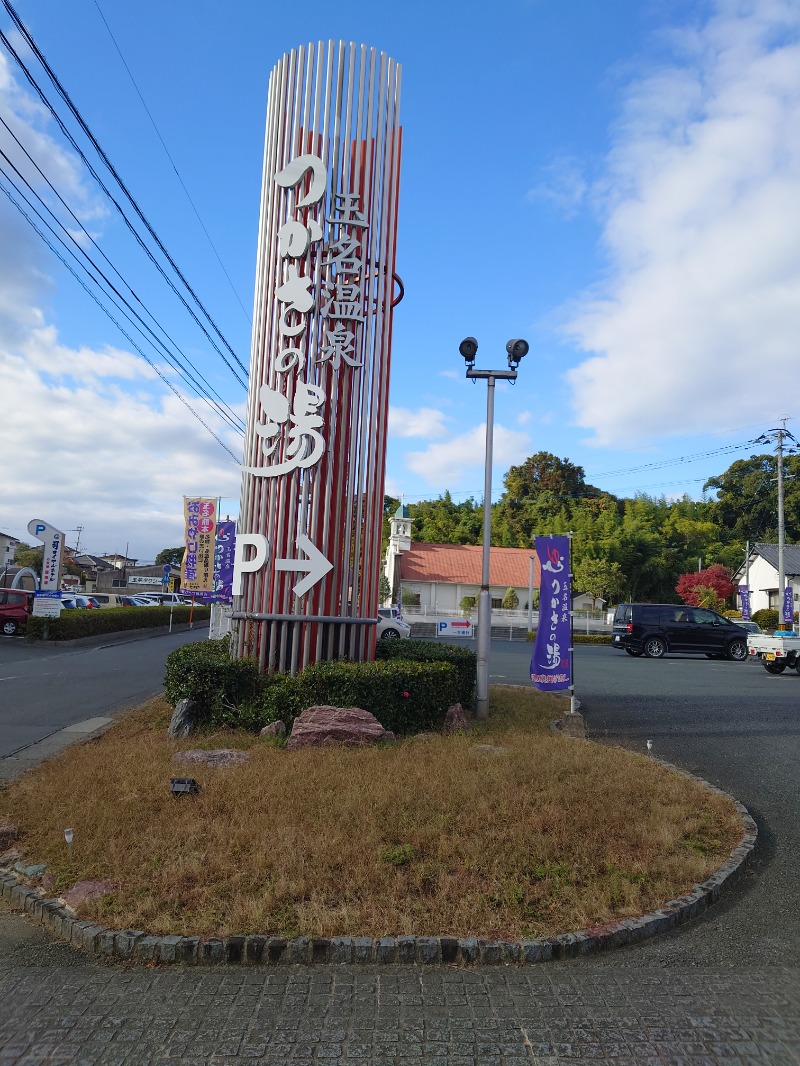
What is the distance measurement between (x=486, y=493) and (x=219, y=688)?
4224 mm

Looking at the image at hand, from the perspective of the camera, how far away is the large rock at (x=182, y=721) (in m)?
7.89

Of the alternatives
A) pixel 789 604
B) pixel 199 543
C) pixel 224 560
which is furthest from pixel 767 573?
pixel 224 560

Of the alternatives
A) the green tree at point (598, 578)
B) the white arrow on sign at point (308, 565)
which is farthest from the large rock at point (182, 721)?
the green tree at point (598, 578)

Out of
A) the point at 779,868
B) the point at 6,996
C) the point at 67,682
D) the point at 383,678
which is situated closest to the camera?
the point at 6,996

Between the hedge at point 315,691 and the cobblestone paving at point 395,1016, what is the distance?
4.35 meters

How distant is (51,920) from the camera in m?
3.95

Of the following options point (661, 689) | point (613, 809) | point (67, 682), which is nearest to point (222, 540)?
point (67, 682)

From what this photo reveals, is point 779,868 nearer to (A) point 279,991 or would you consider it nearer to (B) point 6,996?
(A) point 279,991

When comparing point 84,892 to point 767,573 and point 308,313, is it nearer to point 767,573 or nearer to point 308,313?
point 308,313

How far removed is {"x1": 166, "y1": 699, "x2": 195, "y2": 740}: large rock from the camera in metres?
7.89

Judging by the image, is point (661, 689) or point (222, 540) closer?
point (661, 689)

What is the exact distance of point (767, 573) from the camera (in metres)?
45.4

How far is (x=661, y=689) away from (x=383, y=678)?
26.1ft

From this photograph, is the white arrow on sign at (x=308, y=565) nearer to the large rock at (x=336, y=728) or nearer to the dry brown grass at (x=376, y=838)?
the large rock at (x=336, y=728)
